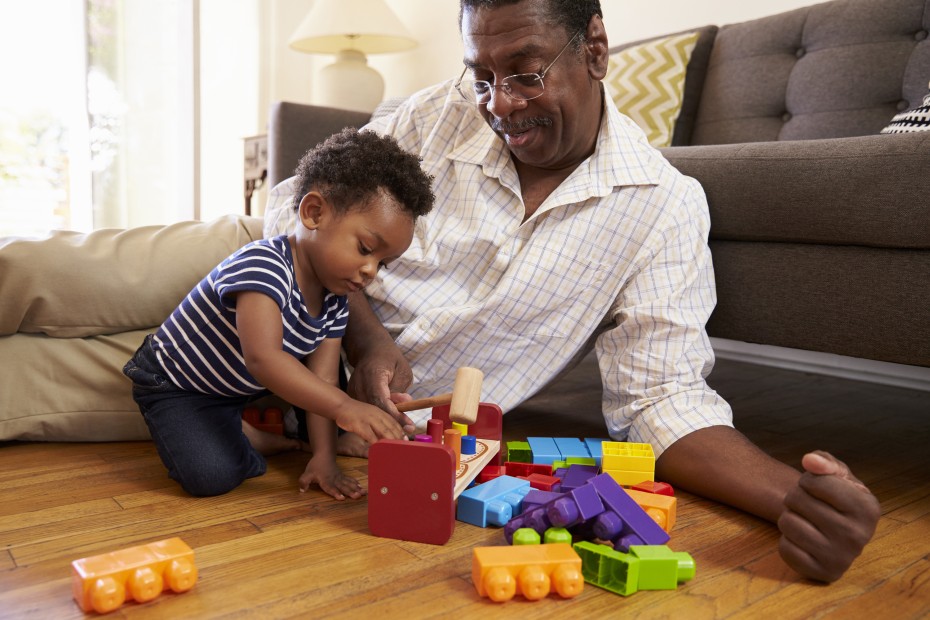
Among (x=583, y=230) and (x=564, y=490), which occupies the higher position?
(x=583, y=230)

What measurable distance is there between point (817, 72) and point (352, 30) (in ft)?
5.39

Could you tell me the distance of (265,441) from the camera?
1.22 m

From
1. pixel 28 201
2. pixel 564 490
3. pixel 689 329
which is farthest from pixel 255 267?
pixel 28 201

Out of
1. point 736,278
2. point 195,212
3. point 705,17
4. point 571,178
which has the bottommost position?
point 195,212

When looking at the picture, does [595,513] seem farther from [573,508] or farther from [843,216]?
[843,216]

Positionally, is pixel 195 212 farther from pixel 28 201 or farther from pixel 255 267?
pixel 255 267

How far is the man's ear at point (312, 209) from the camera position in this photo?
104cm

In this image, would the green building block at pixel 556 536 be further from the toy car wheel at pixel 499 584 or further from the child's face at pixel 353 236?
the child's face at pixel 353 236

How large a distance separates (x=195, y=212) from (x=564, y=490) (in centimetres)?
283

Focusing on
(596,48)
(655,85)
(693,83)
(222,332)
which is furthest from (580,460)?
(693,83)

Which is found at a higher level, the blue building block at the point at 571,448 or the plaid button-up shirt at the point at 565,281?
the plaid button-up shirt at the point at 565,281

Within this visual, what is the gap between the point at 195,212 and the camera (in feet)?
11.2

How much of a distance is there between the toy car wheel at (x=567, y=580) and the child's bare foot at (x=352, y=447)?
521 mm

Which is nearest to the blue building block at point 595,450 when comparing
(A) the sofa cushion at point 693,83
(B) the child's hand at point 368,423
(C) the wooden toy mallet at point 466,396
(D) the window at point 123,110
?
(C) the wooden toy mallet at point 466,396
